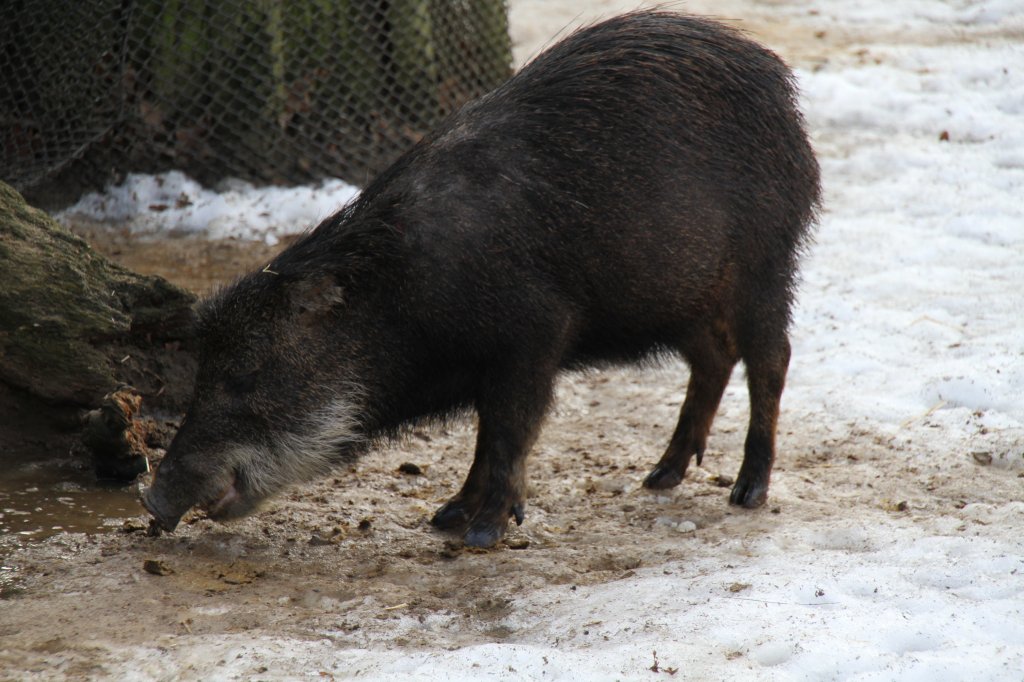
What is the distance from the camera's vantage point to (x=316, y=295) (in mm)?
4367

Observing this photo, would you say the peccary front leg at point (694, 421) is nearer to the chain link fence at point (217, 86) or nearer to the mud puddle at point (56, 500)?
the mud puddle at point (56, 500)

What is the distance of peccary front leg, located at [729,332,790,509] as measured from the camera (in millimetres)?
4902

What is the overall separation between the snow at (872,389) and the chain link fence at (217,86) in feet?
0.94

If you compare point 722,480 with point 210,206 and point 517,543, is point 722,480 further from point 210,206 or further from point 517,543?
point 210,206

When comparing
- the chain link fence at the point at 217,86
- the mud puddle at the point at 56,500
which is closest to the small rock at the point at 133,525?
the mud puddle at the point at 56,500

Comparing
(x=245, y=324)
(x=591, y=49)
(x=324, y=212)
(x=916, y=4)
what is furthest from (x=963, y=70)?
(x=245, y=324)

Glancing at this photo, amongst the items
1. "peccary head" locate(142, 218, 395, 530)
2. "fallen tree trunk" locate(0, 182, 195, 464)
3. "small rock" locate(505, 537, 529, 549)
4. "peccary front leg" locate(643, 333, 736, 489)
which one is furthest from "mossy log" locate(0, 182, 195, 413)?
"peccary front leg" locate(643, 333, 736, 489)

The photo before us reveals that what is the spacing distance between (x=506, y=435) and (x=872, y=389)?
2267 millimetres

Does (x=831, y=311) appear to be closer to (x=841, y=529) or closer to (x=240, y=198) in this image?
(x=841, y=529)

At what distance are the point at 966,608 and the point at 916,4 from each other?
31.2 ft

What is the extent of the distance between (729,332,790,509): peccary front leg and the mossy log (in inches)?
92.9

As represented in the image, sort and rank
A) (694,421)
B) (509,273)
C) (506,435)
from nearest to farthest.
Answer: (509,273), (506,435), (694,421)

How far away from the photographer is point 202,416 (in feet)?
14.3

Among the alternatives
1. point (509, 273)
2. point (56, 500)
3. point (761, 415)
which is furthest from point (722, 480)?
point (56, 500)
